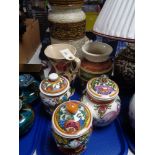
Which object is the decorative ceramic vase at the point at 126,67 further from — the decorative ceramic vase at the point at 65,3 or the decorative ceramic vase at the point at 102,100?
the decorative ceramic vase at the point at 65,3

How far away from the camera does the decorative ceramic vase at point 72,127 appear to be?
1.35 ft

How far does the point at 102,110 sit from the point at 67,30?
32 centimetres

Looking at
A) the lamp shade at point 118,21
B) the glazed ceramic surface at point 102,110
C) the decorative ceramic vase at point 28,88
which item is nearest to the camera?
the lamp shade at point 118,21

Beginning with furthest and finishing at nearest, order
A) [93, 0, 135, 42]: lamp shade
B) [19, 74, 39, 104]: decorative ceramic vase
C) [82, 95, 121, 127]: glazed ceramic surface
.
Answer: [19, 74, 39, 104]: decorative ceramic vase < [82, 95, 121, 127]: glazed ceramic surface < [93, 0, 135, 42]: lamp shade

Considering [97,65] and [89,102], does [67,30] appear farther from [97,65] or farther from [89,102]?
[89,102]

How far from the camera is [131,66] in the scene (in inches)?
23.6

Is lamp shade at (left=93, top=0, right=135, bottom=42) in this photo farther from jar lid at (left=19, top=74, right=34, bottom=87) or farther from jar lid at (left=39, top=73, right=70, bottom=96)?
jar lid at (left=19, top=74, right=34, bottom=87)

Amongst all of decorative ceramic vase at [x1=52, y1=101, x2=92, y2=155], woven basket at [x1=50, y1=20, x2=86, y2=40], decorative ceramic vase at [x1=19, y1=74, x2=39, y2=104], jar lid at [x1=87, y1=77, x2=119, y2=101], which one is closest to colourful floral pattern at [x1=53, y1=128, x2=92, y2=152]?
decorative ceramic vase at [x1=52, y1=101, x2=92, y2=155]

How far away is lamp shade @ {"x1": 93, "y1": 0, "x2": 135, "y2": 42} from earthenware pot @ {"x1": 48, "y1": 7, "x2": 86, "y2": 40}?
0.73 ft

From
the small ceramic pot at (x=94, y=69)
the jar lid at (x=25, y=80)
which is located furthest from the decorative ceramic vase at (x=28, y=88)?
the small ceramic pot at (x=94, y=69)

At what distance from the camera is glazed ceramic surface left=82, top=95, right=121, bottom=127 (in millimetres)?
498

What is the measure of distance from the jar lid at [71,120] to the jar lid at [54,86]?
74mm
